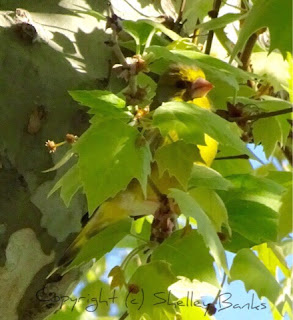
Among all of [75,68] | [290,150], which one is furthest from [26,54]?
[290,150]

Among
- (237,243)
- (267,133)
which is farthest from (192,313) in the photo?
(267,133)

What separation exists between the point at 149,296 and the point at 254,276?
0.31 feet

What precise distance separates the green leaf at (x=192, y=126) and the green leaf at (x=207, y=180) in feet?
0.16

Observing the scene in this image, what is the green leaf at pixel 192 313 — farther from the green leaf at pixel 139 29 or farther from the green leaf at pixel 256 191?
the green leaf at pixel 139 29

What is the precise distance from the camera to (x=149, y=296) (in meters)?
0.54

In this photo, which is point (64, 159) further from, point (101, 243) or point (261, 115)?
point (261, 115)

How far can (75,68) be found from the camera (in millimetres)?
615

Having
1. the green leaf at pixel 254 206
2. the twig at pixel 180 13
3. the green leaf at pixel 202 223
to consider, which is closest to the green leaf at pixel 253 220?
the green leaf at pixel 254 206

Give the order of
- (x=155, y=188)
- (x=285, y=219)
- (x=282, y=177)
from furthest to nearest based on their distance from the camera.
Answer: (x=282, y=177), (x=155, y=188), (x=285, y=219)

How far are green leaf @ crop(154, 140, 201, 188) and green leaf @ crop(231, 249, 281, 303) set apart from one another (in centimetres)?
10

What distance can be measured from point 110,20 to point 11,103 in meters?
0.13

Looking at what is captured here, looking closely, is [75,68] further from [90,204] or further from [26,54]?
[90,204]

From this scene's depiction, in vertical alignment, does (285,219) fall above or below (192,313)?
above

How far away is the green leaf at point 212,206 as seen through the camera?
0.54 meters
